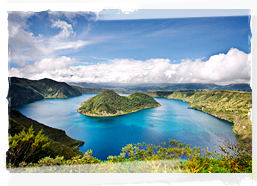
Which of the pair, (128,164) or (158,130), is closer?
(128,164)

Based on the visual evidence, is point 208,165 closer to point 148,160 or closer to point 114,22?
point 148,160

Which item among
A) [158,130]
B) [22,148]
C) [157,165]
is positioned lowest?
[158,130]

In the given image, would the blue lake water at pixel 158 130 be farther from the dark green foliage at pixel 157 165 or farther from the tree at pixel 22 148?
the tree at pixel 22 148

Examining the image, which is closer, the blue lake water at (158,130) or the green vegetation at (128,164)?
the green vegetation at (128,164)

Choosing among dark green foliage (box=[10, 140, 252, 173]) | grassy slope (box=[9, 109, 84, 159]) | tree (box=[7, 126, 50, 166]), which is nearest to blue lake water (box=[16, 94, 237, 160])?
grassy slope (box=[9, 109, 84, 159])

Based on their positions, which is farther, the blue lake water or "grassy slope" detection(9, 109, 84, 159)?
the blue lake water

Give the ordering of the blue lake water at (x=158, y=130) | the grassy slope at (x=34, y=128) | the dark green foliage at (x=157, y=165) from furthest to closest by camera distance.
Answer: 1. the blue lake water at (x=158, y=130)
2. the grassy slope at (x=34, y=128)
3. the dark green foliage at (x=157, y=165)

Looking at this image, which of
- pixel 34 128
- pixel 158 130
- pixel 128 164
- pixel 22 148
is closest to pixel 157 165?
pixel 128 164

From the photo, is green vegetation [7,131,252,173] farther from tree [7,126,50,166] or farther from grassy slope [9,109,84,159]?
grassy slope [9,109,84,159]

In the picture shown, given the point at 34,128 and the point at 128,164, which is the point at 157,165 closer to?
the point at 128,164

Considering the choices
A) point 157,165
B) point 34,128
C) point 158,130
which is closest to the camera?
point 157,165

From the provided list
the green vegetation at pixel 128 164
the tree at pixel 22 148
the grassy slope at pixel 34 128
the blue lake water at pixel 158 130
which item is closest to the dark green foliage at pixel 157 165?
the green vegetation at pixel 128 164
